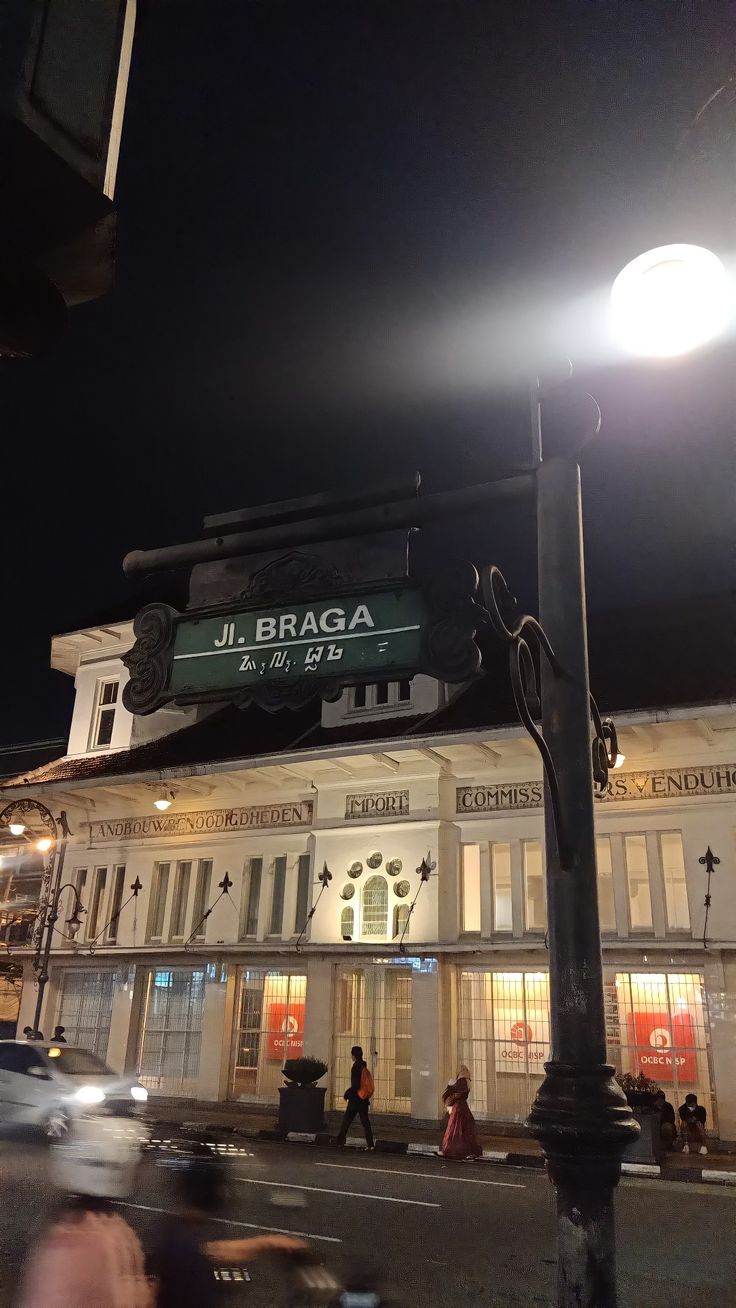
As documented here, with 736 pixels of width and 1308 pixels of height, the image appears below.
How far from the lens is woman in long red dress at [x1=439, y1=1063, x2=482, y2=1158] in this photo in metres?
13.8

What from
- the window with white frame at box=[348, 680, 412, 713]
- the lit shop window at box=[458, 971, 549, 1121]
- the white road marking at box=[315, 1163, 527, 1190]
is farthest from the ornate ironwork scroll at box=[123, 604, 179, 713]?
the window with white frame at box=[348, 680, 412, 713]

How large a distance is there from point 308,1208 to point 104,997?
1499 centimetres

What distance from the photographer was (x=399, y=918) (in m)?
18.6

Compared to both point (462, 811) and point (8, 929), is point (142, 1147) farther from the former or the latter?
point (8, 929)

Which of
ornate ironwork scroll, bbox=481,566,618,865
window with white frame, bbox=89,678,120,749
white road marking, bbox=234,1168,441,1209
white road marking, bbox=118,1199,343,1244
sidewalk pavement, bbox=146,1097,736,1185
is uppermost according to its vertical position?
window with white frame, bbox=89,678,120,749

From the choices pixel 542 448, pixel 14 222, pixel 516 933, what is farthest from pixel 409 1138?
pixel 14 222

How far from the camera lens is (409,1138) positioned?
16125 mm

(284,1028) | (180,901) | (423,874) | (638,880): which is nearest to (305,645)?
(638,880)

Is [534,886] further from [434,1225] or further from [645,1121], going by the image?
[434,1225]

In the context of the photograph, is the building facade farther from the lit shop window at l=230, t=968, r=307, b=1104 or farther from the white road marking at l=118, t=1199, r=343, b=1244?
the white road marking at l=118, t=1199, r=343, b=1244

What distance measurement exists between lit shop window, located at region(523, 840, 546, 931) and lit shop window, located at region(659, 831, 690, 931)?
2.37m

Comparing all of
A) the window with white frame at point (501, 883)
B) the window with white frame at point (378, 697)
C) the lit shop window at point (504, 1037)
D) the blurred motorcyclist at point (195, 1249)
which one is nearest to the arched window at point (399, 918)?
the lit shop window at point (504, 1037)

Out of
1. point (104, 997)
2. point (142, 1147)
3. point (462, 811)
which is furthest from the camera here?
point (104, 997)

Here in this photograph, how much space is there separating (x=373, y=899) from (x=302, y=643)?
1612 cm
